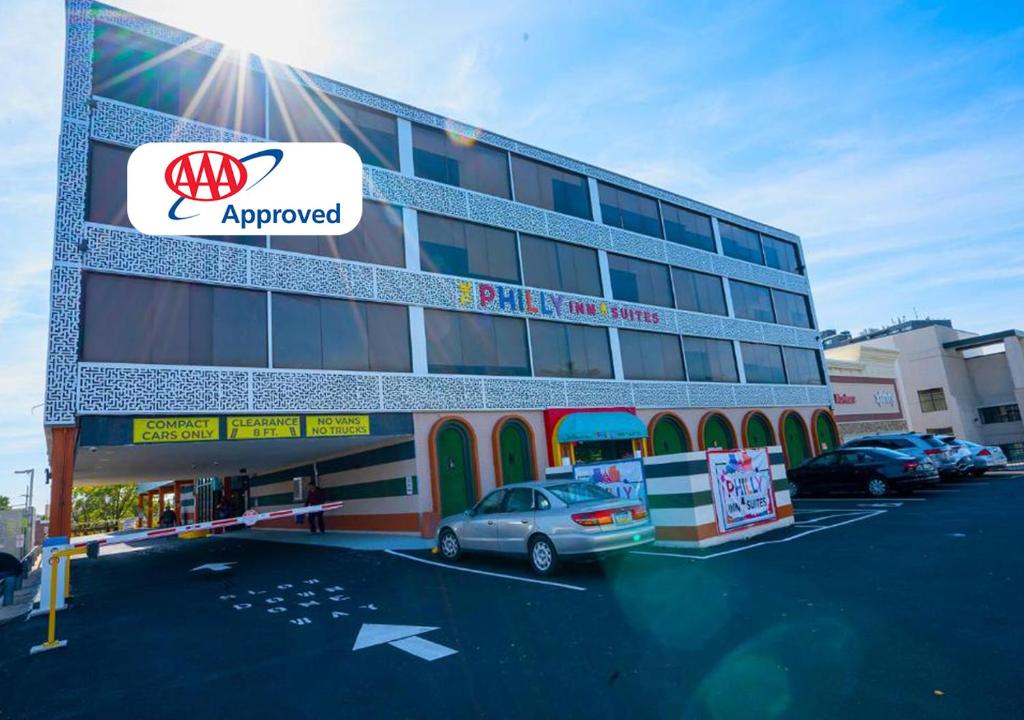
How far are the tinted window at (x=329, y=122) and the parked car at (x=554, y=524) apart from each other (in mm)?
12112

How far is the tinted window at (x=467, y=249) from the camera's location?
1911cm

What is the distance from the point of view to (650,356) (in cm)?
2447

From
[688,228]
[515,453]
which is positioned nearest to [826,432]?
[688,228]

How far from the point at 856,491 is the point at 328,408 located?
54.5 feet

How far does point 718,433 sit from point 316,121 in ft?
→ 65.9

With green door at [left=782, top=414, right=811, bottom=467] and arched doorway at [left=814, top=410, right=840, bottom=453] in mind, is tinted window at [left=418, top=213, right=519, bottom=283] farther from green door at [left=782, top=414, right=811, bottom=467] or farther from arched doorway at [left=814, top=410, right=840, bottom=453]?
arched doorway at [left=814, top=410, right=840, bottom=453]

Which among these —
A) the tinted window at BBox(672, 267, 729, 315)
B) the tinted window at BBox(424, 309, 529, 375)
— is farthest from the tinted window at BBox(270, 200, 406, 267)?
the tinted window at BBox(672, 267, 729, 315)

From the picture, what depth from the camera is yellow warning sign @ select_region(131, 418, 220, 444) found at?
13117 millimetres

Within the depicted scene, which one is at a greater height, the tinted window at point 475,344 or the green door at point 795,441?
the tinted window at point 475,344

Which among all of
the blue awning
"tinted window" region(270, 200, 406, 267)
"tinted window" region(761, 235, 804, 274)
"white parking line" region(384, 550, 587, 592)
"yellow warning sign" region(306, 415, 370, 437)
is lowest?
"white parking line" region(384, 550, 587, 592)

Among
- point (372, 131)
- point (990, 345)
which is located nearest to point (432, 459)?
point (372, 131)

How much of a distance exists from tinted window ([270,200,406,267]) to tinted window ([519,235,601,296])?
4.91 metres

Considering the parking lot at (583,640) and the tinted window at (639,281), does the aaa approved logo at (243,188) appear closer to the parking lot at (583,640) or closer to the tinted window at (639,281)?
the parking lot at (583,640)

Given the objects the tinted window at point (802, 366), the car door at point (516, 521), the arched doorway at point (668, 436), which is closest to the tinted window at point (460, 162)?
the arched doorway at point (668, 436)
